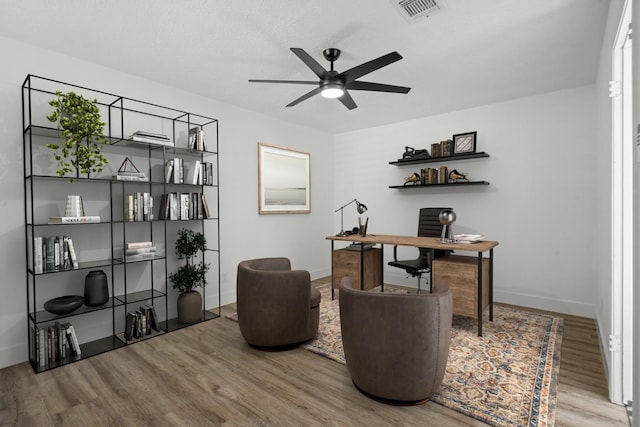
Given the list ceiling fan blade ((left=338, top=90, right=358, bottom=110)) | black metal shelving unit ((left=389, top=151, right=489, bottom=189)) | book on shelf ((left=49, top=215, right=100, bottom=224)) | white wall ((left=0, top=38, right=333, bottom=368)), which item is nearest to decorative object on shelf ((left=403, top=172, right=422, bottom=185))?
black metal shelving unit ((left=389, top=151, right=489, bottom=189))

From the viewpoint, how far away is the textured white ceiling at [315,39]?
7.33ft

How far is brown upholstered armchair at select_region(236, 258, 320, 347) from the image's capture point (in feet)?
8.74

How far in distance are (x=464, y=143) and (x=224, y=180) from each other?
125 inches

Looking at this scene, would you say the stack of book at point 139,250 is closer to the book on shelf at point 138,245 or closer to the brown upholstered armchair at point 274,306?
the book on shelf at point 138,245

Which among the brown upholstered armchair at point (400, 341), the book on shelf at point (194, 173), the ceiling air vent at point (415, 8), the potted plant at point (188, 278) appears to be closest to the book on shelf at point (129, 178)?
the book on shelf at point (194, 173)

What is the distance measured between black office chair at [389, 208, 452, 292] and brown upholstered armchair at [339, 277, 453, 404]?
1748mm

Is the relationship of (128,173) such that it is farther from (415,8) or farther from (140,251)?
(415,8)

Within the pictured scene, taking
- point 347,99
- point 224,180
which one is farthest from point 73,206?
point 347,99

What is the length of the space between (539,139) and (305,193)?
323cm

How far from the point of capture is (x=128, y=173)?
118 inches

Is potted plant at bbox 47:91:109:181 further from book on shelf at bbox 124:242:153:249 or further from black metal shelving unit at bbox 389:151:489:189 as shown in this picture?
black metal shelving unit at bbox 389:151:489:189

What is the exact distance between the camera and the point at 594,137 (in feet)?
11.8

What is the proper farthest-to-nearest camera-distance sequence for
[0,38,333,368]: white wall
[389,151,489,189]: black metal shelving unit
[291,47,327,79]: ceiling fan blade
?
[389,151,489,189]: black metal shelving unit
[0,38,333,368]: white wall
[291,47,327,79]: ceiling fan blade

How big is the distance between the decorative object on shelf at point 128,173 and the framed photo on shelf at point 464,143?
12.3 feet
